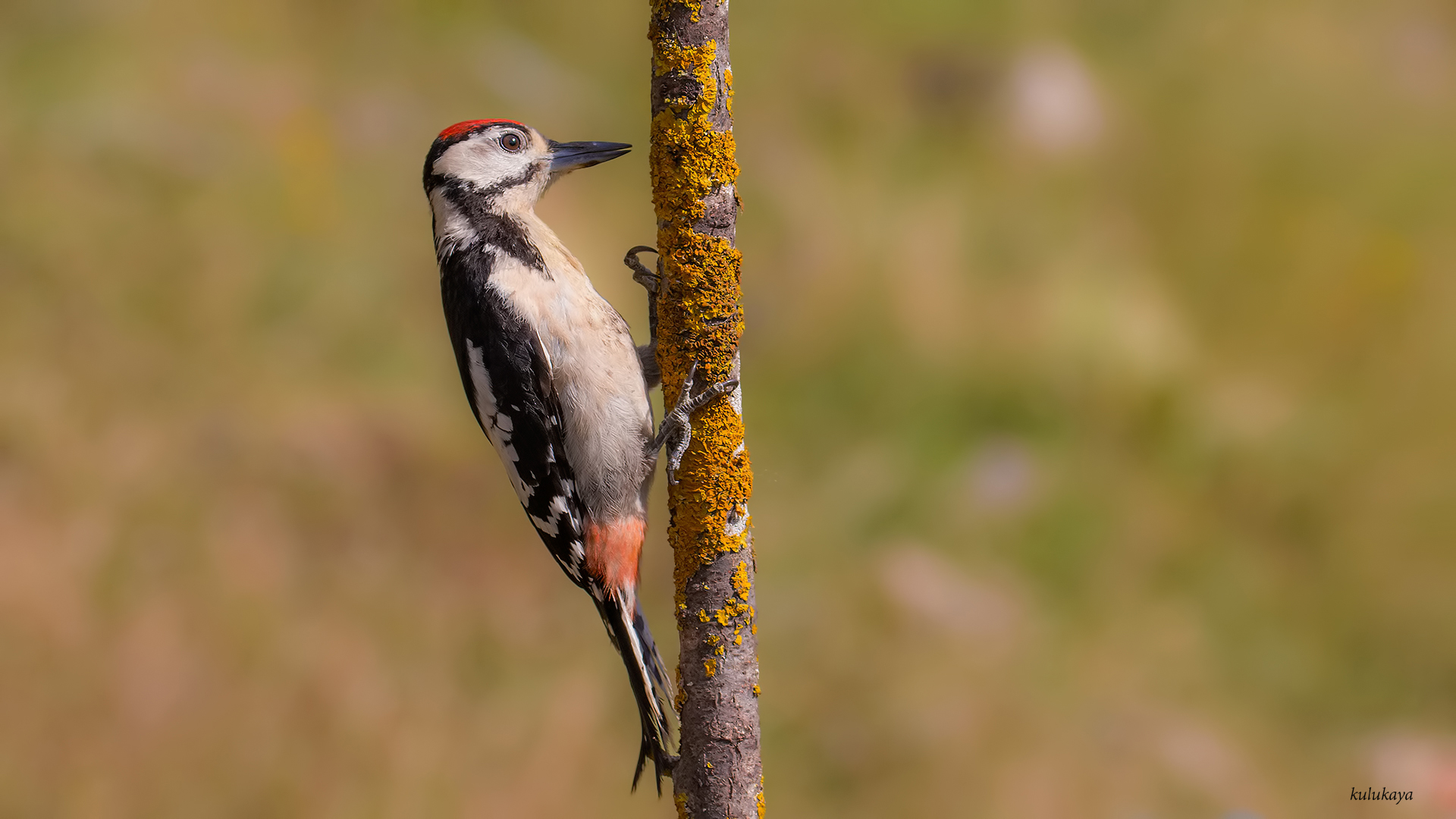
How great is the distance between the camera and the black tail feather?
274 centimetres

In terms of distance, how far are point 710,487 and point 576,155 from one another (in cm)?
129

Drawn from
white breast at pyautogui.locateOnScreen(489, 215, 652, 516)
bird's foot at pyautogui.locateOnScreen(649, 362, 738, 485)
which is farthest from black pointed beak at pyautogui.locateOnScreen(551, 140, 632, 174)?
bird's foot at pyautogui.locateOnScreen(649, 362, 738, 485)

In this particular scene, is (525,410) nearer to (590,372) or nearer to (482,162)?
(590,372)

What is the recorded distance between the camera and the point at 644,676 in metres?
2.82

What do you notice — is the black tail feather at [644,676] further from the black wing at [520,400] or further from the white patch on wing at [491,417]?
the white patch on wing at [491,417]

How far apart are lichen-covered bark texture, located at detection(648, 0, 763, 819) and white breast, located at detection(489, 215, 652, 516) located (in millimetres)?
573

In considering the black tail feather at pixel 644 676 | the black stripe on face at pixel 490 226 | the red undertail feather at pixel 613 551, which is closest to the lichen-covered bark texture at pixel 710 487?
the black tail feather at pixel 644 676

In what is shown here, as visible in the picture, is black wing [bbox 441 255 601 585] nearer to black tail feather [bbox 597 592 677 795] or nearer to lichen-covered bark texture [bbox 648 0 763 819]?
black tail feather [bbox 597 592 677 795]

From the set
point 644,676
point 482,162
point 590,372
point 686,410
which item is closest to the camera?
point 686,410

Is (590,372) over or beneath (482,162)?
beneath

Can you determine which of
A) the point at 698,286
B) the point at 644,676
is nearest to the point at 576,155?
the point at 698,286

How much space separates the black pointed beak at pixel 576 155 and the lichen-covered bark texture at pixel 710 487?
859 mm

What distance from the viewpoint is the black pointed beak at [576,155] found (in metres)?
3.04

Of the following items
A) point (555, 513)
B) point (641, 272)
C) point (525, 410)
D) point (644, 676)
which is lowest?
point (644, 676)
